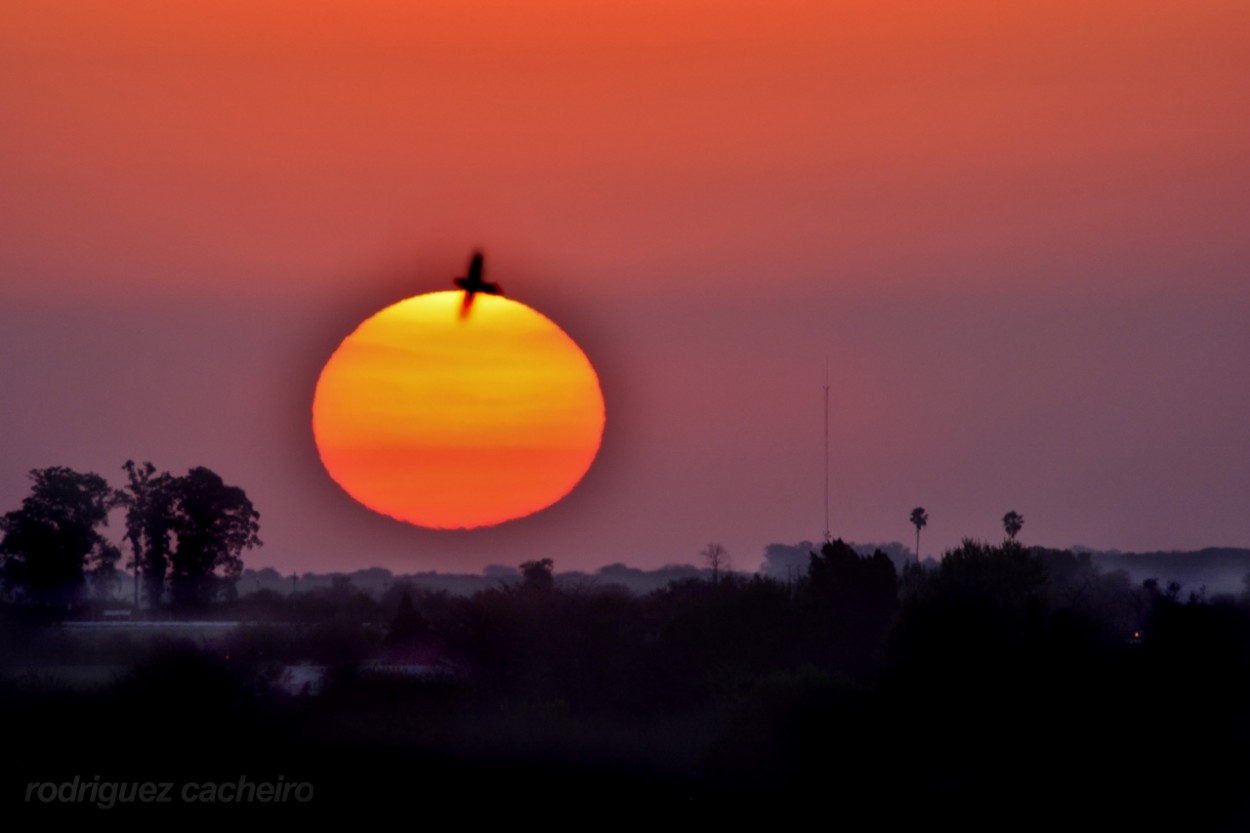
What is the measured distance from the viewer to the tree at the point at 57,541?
11600 cm

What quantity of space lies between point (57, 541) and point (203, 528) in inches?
579

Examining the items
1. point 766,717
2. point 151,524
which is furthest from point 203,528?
point 766,717

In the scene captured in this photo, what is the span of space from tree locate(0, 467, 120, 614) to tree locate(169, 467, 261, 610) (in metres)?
7.29

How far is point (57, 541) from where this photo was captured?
396 feet

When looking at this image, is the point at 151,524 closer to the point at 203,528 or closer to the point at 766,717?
the point at 203,528

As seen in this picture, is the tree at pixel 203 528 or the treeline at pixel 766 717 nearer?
the treeline at pixel 766 717

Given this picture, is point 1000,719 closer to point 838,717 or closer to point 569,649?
point 838,717

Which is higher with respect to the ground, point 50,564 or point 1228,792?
point 50,564

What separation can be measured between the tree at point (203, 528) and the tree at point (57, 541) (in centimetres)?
729

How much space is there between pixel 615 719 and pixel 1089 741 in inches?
742

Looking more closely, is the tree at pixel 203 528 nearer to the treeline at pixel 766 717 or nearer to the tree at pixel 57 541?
the tree at pixel 57 541

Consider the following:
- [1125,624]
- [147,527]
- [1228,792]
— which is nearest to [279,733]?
[1228,792]

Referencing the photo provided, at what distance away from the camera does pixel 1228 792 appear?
5312cm

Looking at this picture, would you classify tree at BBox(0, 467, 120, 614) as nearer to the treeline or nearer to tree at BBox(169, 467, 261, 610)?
tree at BBox(169, 467, 261, 610)
